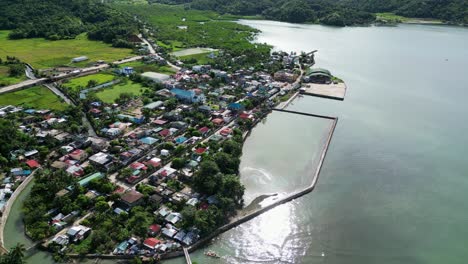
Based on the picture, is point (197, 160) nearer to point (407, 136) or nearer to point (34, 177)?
point (34, 177)

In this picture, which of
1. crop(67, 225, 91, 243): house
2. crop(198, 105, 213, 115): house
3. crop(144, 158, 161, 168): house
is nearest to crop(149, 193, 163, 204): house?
crop(144, 158, 161, 168): house

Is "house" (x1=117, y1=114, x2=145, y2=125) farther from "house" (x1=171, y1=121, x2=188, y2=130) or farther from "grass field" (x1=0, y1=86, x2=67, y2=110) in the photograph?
Result: "grass field" (x1=0, y1=86, x2=67, y2=110)

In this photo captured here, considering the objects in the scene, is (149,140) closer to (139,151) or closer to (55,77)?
(139,151)

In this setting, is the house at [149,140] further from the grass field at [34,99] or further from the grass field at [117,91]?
the grass field at [34,99]

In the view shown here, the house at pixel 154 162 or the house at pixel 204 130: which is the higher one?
the house at pixel 204 130

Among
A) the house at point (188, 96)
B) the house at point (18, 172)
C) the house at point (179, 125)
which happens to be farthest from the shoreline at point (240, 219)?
the house at point (188, 96)

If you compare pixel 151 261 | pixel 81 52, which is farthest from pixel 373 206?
pixel 81 52

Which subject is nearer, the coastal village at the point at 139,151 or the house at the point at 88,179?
the coastal village at the point at 139,151
